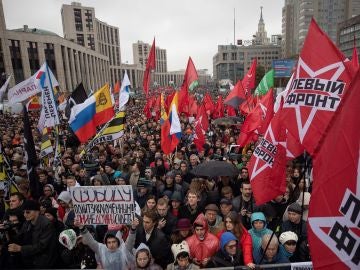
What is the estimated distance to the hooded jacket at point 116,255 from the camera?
11.0ft

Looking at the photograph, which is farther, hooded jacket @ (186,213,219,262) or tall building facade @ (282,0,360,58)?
tall building facade @ (282,0,360,58)

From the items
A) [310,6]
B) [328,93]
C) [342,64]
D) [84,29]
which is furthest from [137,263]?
[310,6]

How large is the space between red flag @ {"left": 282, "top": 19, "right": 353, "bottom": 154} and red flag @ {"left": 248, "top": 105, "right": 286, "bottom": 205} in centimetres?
99

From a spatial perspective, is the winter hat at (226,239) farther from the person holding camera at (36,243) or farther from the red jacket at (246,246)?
the person holding camera at (36,243)

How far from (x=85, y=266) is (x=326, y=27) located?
114 m

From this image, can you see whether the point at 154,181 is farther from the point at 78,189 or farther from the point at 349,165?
the point at 349,165

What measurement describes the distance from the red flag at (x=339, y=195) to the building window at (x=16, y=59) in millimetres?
56957

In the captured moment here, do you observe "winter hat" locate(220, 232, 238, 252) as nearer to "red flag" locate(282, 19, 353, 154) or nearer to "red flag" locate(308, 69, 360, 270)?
"red flag" locate(282, 19, 353, 154)

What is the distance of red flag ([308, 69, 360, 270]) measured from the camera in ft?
5.90

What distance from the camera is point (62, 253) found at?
3600mm

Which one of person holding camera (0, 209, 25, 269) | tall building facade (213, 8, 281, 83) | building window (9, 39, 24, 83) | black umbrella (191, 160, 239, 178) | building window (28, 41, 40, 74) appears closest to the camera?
person holding camera (0, 209, 25, 269)

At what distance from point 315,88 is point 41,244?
145 inches

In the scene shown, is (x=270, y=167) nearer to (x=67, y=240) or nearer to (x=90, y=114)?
(x=67, y=240)

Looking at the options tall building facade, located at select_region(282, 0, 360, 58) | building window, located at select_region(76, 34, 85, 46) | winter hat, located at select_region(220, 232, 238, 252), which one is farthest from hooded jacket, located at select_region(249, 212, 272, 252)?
building window, located at select_region(76, 34, 85, 46)
